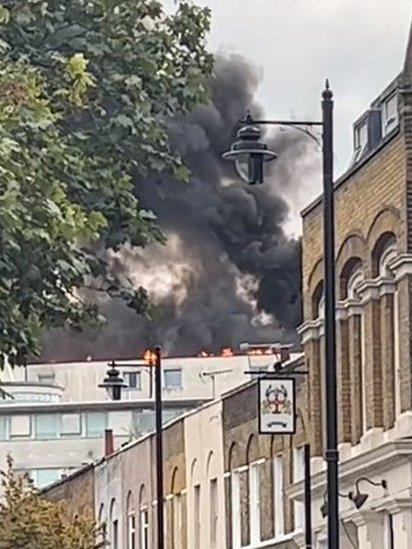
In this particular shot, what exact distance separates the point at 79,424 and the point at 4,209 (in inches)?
4301

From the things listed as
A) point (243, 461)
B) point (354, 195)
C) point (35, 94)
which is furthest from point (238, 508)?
point (35, 94)

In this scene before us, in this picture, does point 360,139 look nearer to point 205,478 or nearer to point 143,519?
point 205,478

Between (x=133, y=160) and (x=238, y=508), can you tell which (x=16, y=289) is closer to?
(x=133, y=160)

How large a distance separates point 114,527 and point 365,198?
3663 cm

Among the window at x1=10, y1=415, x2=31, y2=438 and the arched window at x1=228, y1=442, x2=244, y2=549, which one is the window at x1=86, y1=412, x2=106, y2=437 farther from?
the arched window at x1=228, y1=442, x2=244, y2=549

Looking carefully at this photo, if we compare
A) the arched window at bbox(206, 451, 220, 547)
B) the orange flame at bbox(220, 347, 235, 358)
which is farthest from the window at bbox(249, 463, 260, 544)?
the orange flame at bbox(220, 347, 235, 358)

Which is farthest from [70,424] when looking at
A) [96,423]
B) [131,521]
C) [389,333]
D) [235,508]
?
[389,333]

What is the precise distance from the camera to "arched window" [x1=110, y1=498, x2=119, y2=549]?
253ft

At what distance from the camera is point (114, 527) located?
7819cm

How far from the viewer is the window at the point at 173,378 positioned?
447ft

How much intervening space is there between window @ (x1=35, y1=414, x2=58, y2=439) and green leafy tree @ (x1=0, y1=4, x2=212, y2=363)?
10594 centimetres

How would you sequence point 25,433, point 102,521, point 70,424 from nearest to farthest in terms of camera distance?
point 102,521 → point 70,424 → point 25,433

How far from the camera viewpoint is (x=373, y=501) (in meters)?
42.3

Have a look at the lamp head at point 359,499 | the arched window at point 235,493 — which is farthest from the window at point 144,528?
the lamp head at point 359,499
